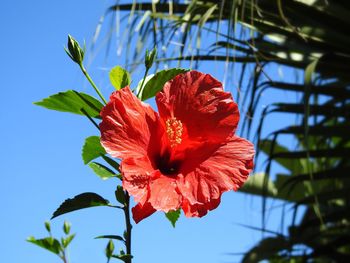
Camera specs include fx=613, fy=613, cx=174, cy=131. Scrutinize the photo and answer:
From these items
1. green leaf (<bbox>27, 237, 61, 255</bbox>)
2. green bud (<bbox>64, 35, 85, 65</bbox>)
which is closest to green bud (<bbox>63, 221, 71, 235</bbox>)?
green leaf (<bbox>27, 237, 61, 255</bbox>)

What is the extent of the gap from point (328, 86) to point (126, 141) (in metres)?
2.15

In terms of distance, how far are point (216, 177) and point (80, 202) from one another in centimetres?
9

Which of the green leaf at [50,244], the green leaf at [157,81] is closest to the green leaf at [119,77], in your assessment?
the green leaf at [157,81]

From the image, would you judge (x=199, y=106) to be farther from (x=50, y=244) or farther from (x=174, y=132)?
(x=50, y=244)

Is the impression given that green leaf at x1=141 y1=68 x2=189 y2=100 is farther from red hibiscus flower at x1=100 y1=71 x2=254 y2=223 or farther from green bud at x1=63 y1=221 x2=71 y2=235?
green bud at x1=63 y1=221 x2=71 y2=235

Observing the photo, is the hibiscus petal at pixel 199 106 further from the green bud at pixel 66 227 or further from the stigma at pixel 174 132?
the green bud at pixel 66 227

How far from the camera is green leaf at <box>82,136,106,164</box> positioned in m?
0.40

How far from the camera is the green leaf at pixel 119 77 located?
402 mm

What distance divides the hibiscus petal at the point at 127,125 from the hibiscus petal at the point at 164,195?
0.02 metres

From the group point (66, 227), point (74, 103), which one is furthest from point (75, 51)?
point (66, 227)

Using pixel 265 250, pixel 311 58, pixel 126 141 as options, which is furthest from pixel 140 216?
pixel 265 250

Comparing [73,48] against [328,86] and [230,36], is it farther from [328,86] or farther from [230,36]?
[328,86]

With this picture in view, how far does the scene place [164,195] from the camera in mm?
373

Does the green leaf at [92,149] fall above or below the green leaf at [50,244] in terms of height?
above
